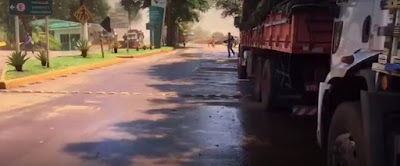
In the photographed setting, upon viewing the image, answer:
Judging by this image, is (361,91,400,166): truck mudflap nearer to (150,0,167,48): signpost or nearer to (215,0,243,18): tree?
(150,0,167,48): signpost

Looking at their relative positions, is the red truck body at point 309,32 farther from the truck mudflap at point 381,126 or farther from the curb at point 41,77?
the curb at point 41,77

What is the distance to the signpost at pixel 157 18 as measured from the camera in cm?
4675

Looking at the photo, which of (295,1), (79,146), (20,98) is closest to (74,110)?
(20,98)

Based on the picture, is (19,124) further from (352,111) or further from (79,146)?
(352,111)

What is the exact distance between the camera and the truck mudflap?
3.24 meters

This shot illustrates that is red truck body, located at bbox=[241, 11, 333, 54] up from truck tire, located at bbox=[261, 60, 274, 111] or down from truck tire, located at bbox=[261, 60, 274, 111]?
up

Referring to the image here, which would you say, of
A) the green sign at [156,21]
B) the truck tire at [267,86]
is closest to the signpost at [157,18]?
the green sign at [156,21]

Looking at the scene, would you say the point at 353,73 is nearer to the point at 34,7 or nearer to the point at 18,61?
the point at 18,61

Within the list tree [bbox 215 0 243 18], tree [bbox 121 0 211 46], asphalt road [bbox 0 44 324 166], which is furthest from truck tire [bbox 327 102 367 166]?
tree [bbox 215 0 243 18]

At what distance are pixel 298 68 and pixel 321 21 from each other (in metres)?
1.37

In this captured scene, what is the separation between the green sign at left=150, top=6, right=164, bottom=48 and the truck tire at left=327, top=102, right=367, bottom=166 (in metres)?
43.2

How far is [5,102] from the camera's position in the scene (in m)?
10.4

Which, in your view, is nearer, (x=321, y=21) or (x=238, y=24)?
(x=321, y=21)

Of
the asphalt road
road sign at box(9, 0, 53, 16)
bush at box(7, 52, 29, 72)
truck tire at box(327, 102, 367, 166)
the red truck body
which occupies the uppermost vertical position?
road sign at box(9, 0, 53, 16)
